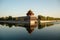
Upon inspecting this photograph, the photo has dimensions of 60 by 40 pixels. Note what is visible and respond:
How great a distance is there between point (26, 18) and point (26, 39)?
12.8 feet

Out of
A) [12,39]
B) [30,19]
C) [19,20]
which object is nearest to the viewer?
[12,39]

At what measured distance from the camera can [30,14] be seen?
6730 millimetres

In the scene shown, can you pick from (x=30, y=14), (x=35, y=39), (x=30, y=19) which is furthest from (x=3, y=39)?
(x=30, y=14)

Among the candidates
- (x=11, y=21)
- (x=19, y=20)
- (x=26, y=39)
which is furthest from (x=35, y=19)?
(x=26, y=39)

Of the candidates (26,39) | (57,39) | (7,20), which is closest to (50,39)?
(57,39)

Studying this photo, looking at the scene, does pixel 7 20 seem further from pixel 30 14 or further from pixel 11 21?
pixel 30 14

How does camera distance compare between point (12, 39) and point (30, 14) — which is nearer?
point (12, 39)

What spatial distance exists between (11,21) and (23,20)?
0.72 m

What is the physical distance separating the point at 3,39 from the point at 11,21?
4.23 metres

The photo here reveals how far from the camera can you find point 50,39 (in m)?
2.60

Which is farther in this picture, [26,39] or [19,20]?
[19,20]

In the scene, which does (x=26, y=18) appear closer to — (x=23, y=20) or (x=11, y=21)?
(x=23, y=20)

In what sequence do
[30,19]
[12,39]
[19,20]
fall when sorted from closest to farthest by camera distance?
1. [12,39]
2. [30,19]
3. [19,20]

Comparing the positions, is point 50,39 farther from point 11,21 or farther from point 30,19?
point 11,21
